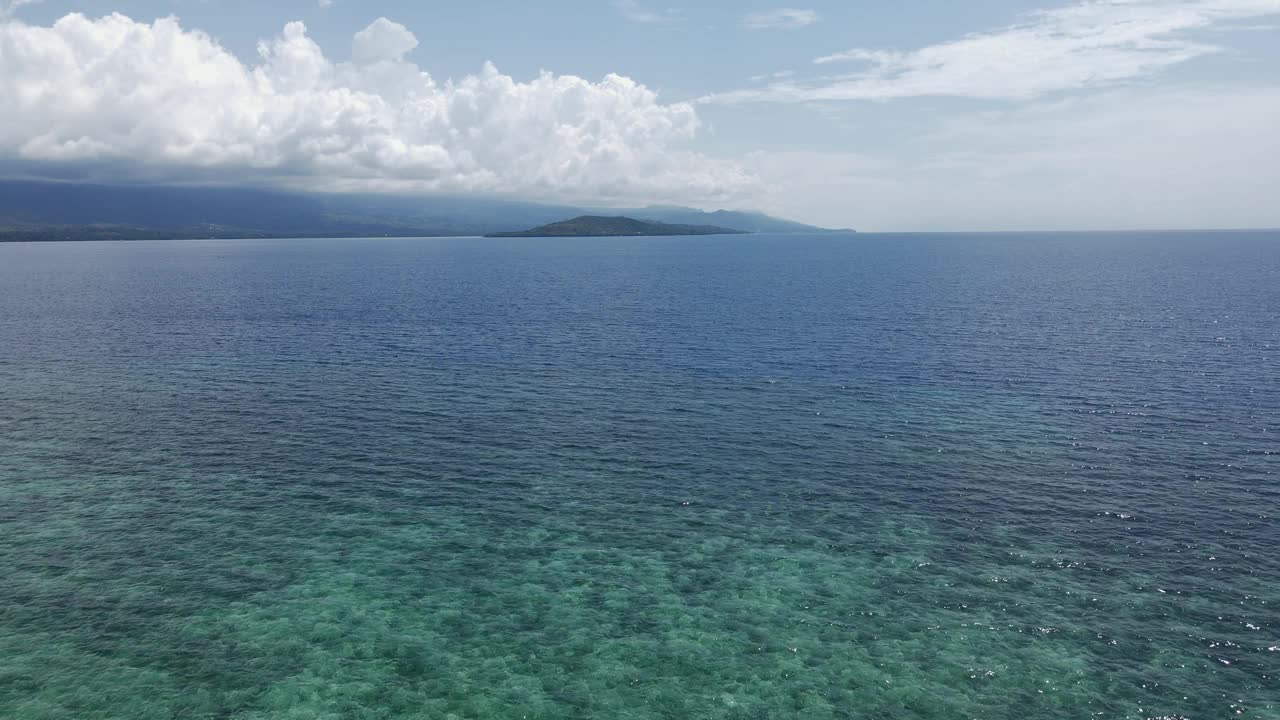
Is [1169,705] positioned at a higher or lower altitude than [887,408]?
lower

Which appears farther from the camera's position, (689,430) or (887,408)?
(887,408)

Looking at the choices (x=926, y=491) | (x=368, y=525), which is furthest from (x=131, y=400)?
(x=926, y=491)

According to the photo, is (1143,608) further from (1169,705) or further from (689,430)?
(689,430)

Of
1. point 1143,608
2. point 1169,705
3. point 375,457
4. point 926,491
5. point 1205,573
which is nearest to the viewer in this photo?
point 1169,705

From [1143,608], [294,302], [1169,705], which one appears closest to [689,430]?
[1143,608]

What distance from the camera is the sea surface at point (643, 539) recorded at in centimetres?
3853

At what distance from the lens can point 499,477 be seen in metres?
66.9

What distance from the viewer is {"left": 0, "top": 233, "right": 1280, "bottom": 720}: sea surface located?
38.5 metres

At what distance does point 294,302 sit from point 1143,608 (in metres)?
192

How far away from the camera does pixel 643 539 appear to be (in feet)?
181

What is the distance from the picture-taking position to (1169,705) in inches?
1423

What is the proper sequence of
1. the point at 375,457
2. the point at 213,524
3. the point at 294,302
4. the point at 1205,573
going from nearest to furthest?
the point at 1205,573
the point at 213,524
the point at 375,457
the point at 294,302

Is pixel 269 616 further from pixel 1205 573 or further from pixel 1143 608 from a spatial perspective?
pixel 1205 573

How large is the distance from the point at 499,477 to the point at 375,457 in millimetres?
14104
